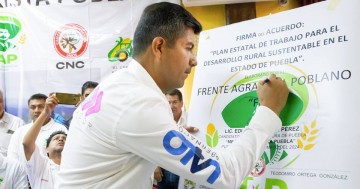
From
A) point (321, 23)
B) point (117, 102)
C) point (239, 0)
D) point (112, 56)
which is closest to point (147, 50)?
point (117, 102)

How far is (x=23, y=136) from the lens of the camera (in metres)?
3.42

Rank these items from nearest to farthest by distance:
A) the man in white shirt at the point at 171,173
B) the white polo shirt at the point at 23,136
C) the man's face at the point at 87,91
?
the man in white shirt at the point at 171,173, the man's face at the point at 87,91, the white polo shirt at the point at 23,136

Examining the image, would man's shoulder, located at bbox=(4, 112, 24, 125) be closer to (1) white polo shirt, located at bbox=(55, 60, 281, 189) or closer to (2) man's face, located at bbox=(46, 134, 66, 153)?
(2) man's face, located at bbox=(46, 134, 66, 153)

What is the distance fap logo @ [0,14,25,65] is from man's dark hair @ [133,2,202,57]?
277 centimetres

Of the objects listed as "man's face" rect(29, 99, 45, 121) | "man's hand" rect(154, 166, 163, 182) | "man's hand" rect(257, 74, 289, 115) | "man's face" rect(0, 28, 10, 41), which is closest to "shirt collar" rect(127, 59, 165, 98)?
"man's hand" rect(257, 74, 289, 115)

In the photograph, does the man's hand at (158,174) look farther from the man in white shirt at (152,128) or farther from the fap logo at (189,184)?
the man in white shirt at (152,128)

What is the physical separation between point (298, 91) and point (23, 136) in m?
2.83

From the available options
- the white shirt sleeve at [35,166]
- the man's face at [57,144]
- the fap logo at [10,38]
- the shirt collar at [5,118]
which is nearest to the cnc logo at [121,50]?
the man's face at [57,144]

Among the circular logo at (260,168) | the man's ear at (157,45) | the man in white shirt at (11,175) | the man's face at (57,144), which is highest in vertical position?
the man's ear at (157,45)

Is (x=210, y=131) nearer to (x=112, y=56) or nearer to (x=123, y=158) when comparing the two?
(x=123, y=158)

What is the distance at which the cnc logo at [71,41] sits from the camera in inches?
141

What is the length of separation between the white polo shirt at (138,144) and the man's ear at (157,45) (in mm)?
68

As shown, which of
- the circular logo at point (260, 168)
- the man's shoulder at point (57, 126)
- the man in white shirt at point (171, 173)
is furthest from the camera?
the man's shoulder at point (57, 126)

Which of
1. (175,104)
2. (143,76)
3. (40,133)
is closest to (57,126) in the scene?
(40,133)
